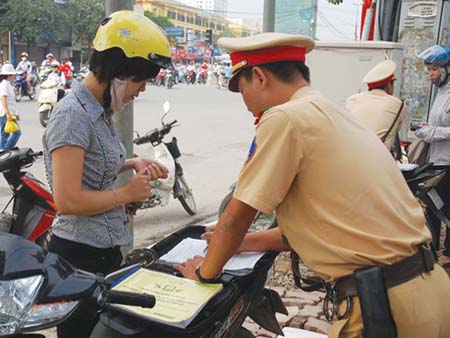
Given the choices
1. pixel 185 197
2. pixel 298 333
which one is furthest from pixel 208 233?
pixel 185 197

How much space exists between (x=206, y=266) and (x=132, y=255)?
0.31m

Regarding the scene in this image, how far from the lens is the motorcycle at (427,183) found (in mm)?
3955

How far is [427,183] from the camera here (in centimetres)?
409

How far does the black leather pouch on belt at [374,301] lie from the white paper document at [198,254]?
444 millimetres

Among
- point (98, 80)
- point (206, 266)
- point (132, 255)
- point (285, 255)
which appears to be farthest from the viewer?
point (285, 255)

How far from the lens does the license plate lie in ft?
14.8

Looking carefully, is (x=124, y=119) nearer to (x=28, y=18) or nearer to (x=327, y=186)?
(x=327, y=186)

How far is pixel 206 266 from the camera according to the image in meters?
1.73

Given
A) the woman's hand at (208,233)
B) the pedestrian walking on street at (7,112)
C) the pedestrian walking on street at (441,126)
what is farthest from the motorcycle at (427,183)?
the pedestrian walking on street at (7,112)

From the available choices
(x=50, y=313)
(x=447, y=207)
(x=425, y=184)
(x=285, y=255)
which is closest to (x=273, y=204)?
(x=50, y=313)

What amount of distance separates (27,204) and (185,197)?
244 centimetres

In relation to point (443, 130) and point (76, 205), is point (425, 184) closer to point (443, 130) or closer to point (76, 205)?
point (443, 130)

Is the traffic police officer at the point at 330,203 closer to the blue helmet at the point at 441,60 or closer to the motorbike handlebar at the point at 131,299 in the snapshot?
the motorbike handlebar at the point at 131,299

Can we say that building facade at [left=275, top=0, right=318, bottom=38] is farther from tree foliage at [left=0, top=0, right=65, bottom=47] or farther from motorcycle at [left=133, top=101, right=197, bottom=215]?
tree foliage at [left=0, top=0, right=65, bottom=47]
